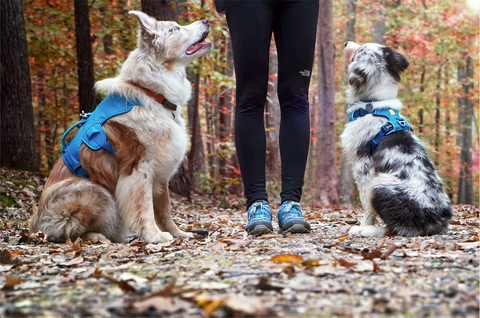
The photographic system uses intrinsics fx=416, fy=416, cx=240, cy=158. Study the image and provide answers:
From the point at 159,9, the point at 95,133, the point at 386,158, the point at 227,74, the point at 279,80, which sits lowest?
the point at 386,158

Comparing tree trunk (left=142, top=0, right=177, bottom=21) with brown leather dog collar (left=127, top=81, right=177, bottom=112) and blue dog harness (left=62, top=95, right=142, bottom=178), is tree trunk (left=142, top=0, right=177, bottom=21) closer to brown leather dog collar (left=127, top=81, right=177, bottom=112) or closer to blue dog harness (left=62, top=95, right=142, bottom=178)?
brown leather dog collar (left=127, top=81, right=177, bottom=112)

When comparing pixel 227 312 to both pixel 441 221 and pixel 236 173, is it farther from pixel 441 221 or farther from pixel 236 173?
pixel 236 173

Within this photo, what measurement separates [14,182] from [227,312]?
5.81 metres

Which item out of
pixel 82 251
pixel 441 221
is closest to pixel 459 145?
pixel 441 221

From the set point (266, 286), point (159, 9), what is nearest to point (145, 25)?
point (266, 286)

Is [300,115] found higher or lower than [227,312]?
higher

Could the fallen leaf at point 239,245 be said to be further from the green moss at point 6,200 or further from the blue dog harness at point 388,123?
the green moss at point 6,200

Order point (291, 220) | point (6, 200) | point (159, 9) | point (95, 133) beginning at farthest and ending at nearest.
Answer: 1. point (159, 9)
2. point (6, 200)
3. point (95, 133)
4. point (291, 220)

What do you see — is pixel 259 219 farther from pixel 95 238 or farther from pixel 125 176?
pixel 95 238

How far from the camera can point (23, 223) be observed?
5074 mm

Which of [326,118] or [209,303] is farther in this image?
[326,118]

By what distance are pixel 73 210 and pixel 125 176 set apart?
0.49 m

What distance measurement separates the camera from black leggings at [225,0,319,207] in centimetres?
334

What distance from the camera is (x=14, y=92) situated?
7309 mm
